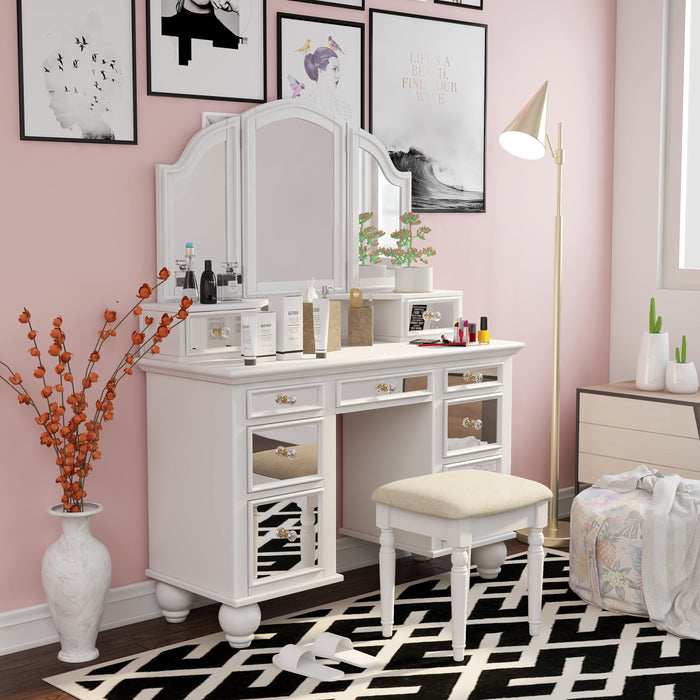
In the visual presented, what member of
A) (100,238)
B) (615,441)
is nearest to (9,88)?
(100,238)

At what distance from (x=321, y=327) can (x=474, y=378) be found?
0.63 m

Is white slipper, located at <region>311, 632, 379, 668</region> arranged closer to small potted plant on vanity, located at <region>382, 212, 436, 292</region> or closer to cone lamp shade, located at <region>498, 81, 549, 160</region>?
small potted plant on vanity, located at <region>382, 212, 436, 292</region>

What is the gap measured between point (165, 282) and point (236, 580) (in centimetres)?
89

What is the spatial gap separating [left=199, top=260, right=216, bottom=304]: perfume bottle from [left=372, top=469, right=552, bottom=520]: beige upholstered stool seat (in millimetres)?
748

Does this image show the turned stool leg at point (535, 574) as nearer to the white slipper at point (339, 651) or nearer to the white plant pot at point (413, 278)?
the white slipper at point (339, 651)

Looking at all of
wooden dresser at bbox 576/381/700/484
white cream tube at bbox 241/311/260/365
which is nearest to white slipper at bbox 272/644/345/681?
white cream tube at bbox 241/311/260/365

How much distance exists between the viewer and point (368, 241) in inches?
142

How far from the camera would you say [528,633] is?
3.07 m

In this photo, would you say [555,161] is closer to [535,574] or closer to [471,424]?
[471,424]

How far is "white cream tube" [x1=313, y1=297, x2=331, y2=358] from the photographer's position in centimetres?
307

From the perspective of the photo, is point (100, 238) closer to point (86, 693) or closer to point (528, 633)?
point (86, 693)

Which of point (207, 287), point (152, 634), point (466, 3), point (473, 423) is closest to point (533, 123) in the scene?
point (466, 3)

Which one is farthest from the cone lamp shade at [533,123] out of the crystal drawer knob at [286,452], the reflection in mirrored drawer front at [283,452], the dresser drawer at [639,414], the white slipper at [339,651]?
the white slipper at [339,651]

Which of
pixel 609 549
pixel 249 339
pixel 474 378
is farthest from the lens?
pixel 474 378
